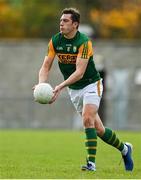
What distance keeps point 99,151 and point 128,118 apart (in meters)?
21.4

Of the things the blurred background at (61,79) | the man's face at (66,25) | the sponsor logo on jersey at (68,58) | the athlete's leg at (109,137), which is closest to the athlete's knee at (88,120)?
the athlete's leg at (109,137)

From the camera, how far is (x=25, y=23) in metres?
54.6

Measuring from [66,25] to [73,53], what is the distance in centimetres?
46

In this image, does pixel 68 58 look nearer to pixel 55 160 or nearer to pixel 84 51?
pixel 84 51

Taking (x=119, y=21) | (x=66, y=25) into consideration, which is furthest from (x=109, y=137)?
(x=119, y=21)

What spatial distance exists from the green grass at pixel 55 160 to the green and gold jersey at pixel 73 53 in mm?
1493

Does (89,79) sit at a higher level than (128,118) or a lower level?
higher

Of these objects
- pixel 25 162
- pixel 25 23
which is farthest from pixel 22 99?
pixel 25 162

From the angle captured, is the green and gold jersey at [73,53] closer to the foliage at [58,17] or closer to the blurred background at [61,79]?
the blurred background at [61,79]

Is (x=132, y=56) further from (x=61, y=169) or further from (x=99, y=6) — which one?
(x=61, y=169)

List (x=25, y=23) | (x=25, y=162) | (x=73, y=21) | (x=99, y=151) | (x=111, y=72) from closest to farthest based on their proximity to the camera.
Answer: (x=73, y=21), (x=25, y=162), (x=99, y=151), (x=111, y=72), (x=25, y=23)

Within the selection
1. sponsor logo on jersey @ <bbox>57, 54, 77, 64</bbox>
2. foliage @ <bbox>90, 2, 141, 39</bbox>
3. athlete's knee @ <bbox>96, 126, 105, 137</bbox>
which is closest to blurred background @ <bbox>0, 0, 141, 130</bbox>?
foliage @ <bbox>90, 2, 141, 39</bbox>

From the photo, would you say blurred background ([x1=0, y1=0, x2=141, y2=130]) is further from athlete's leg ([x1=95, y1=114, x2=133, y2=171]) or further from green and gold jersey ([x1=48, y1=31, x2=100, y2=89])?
green and gold jersey ([x1=48, y1=31, x2=100, y2=89])

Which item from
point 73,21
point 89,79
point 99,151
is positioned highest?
point 73,21
